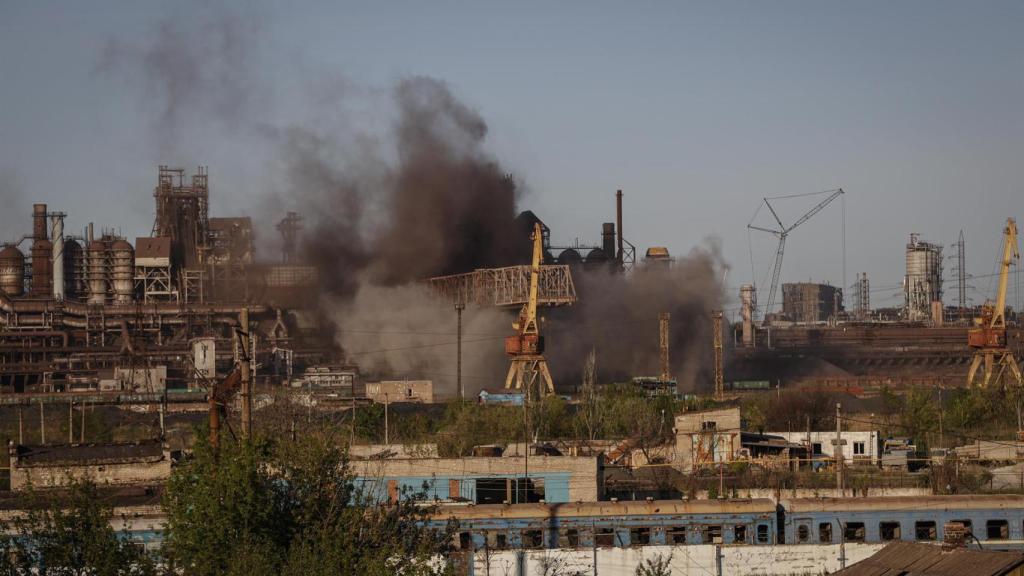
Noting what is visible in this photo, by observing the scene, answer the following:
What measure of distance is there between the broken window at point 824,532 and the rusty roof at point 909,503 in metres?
0.31

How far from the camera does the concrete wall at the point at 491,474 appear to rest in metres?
34.5

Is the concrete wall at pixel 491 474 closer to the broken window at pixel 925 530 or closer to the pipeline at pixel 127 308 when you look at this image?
the broken window at pixel 925 530

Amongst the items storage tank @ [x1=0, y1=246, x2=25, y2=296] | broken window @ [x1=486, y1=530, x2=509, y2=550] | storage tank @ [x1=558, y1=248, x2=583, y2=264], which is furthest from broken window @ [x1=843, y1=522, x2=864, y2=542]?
storage tank @ [x1=0, y1=246, x2=25, y2=296]

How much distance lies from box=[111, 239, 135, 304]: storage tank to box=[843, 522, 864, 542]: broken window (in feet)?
215

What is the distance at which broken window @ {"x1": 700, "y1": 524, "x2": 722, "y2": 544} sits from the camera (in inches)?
1231

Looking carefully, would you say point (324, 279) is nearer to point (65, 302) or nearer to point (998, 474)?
point (65, 302)

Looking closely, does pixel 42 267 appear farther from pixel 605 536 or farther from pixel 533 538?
pixel 605 536

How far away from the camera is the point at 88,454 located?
3791 centimetres

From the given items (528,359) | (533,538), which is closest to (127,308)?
(528,359)

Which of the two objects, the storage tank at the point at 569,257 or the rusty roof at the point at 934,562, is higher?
the storage tank at the point at 569,257

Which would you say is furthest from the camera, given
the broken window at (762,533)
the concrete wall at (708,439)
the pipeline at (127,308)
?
the pipeline at (127,308)

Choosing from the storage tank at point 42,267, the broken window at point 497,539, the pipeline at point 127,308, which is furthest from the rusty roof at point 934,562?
the storage tank at point 42,267

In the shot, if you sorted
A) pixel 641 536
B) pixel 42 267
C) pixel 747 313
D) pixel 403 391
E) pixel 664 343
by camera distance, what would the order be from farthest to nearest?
pixel 747 313 → pixel 42 267 → pixel 664 343 → pixel 403 391 → pixel 641 536

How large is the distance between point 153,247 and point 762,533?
2567 inches
